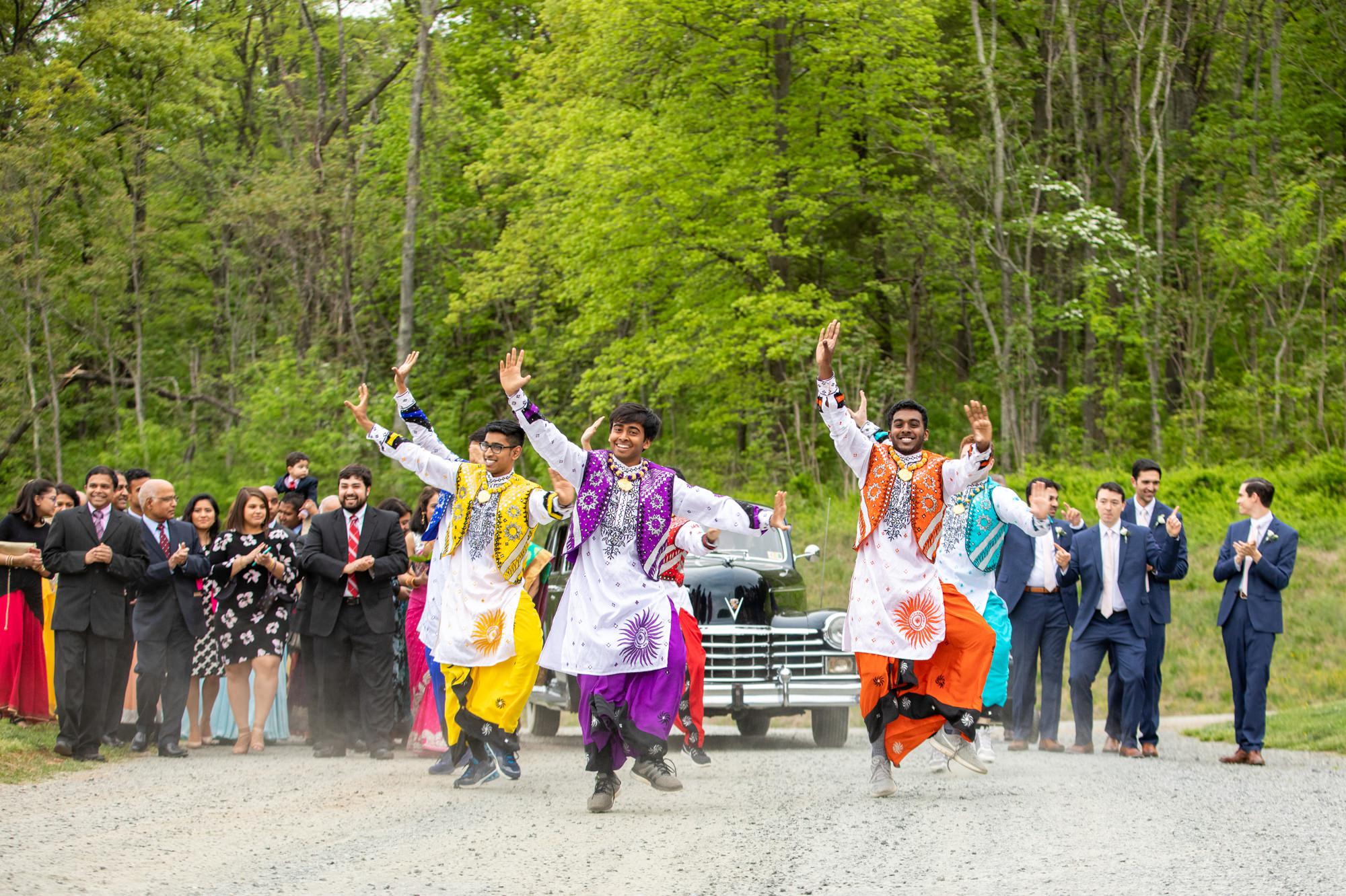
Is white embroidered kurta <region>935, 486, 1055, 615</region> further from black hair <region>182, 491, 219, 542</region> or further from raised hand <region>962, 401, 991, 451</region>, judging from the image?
black hair <region>182, 491, 219, 542</region>

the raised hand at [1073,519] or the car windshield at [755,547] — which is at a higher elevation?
the raised hand at [1073,519]

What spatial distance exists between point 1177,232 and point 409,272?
14.7m

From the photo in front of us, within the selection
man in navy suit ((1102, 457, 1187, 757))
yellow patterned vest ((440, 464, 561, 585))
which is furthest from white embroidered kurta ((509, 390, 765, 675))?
man in navy suit ((1102, 457, 1187, 757))

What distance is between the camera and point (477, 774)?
9.92 meters

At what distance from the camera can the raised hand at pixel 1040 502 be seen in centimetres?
1212

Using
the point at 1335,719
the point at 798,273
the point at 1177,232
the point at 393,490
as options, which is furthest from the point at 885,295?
the point at 1335,719

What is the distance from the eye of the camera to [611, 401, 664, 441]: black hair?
9.05 m

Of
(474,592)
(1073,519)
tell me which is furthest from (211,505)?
(1073,519)

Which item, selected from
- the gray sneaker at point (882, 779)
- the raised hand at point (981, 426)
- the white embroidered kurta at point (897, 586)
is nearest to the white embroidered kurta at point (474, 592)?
the white embroidered kurta at point (897, 586)

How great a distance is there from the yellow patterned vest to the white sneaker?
337 centimetres

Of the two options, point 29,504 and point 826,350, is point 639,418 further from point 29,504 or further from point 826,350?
point 29,504

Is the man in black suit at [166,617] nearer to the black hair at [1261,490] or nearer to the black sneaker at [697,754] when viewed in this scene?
the black sneaker at [697,754]

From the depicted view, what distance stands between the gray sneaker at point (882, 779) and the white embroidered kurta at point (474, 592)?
230 cm

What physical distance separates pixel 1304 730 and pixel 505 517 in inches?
304
